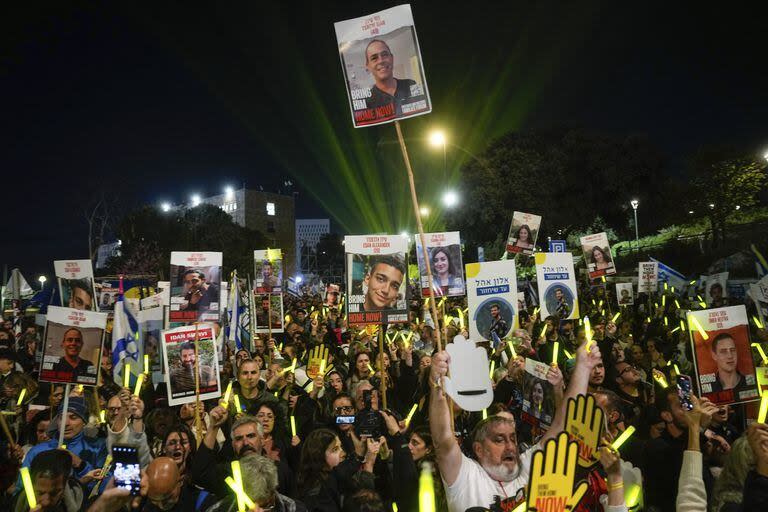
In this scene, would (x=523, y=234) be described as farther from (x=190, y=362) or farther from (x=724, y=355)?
(x=190, y=362)

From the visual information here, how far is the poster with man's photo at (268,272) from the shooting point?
15.9 metres

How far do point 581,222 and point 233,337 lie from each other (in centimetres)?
3030

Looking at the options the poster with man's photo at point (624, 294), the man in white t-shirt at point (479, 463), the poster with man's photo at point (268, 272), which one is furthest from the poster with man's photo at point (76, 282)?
the poster with man's photo at point (624, 294)

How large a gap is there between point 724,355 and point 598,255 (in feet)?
32.3

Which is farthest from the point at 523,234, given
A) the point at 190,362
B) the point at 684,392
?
the point at 190,362

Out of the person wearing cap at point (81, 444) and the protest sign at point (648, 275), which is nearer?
the person wearing cap at point (81, 444)

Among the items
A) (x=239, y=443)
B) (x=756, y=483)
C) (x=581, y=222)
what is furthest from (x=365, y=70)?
(x=581, y=222)

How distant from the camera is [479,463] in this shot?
12.2 ft

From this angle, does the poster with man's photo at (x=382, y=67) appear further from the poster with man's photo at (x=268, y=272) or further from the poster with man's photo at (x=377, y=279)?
the poster with man's photo at (x=268, y=272)

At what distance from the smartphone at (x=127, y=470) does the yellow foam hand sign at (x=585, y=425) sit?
2867mm

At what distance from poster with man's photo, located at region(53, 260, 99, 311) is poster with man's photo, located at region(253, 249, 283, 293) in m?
6.23

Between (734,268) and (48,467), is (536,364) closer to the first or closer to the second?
(48,467)

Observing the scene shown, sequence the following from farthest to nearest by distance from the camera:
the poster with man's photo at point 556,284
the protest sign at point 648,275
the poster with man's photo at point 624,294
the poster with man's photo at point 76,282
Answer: the poster with man's photo at point 624,294
the protest sign at point 648,275
the poster with man's photo at point 556,284
the poster with man's photo at point 76,282

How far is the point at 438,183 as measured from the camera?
60.7 metres
